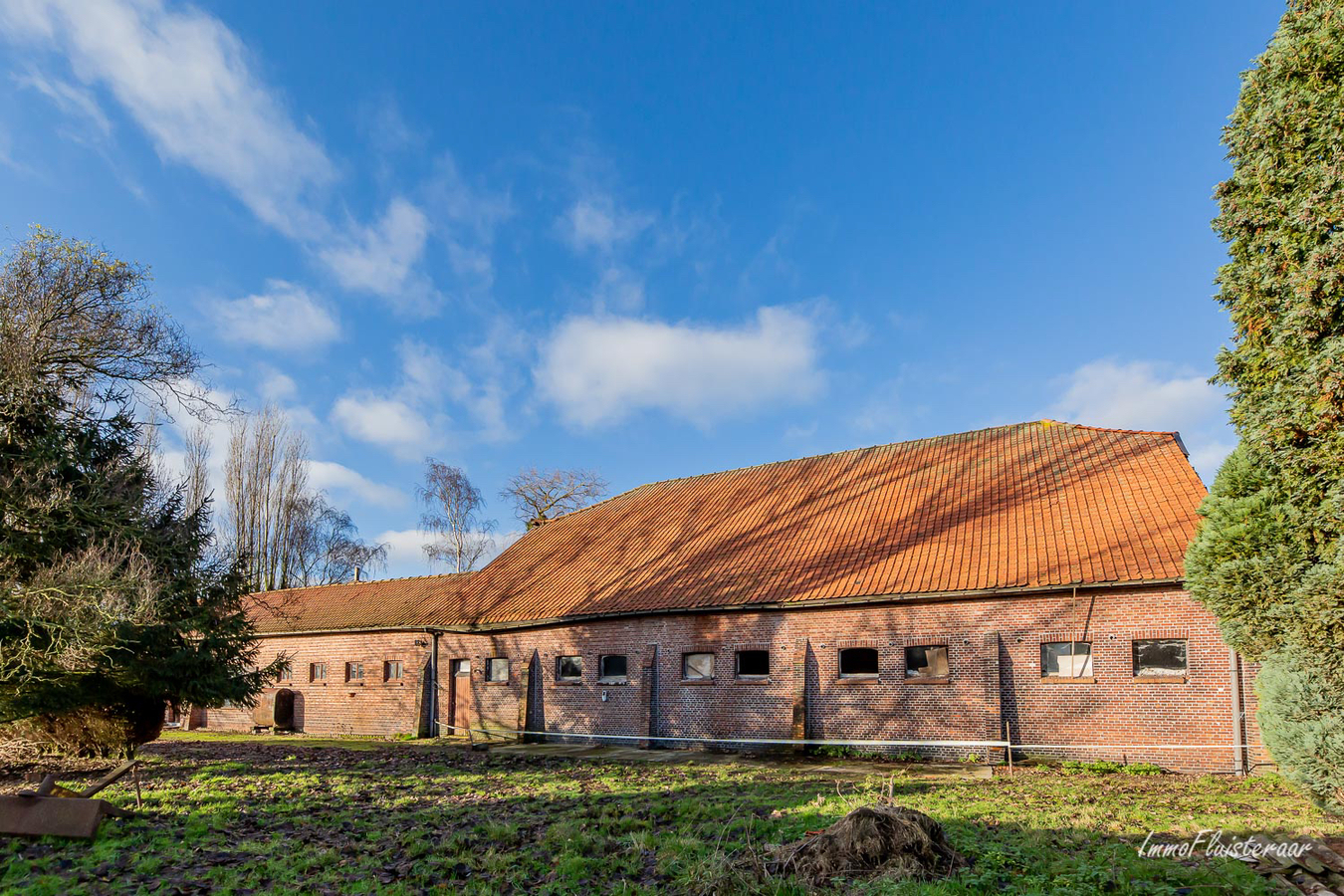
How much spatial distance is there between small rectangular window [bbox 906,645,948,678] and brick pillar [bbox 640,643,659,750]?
5951 mm

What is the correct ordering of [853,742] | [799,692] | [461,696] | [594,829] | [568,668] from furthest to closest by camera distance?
[461,696], [568,668], [799,692], [853,742], [594,829]

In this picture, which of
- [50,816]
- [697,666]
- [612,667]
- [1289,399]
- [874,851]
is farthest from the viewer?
[612,667]

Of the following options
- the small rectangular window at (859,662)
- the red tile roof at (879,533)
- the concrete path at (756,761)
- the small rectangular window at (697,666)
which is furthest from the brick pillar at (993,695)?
the small rectangular window at (697,666)

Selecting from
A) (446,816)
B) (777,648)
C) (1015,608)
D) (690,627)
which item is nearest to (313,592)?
(690,627)

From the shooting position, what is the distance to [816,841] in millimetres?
6543

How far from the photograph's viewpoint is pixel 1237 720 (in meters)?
12.9

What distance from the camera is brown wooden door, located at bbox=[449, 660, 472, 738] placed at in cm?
2266

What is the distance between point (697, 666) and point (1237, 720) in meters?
10.2

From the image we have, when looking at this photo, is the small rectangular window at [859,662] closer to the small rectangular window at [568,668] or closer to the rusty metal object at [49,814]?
the small rectangular window at [568,668]

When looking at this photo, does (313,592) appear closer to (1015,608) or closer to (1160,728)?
(1015,608)

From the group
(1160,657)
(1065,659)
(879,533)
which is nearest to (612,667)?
(879,533)

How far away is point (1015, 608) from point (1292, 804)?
17.9 ft

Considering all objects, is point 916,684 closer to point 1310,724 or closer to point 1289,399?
point 1310,724

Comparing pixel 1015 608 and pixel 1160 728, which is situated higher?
pixel 1015 608
